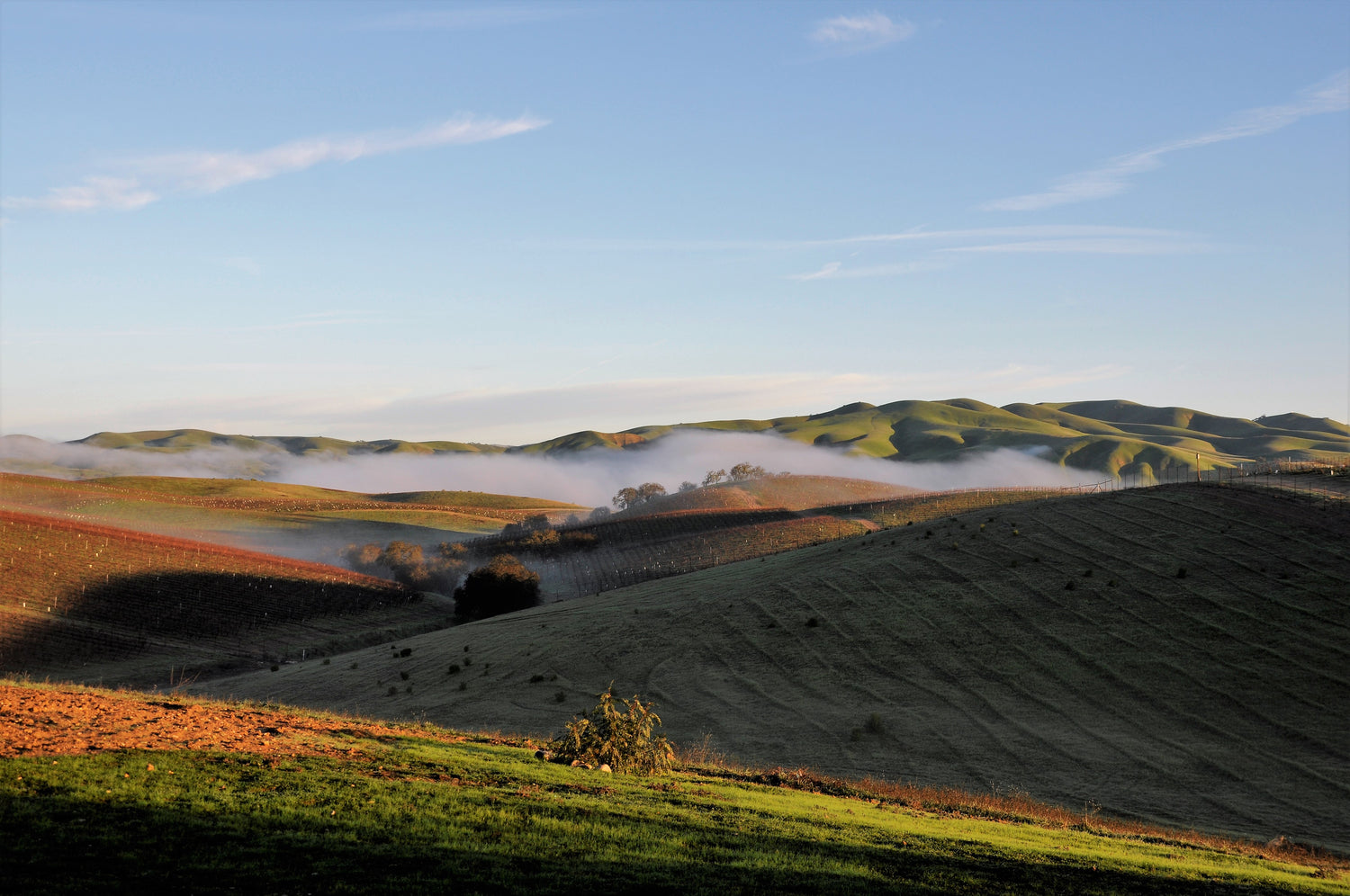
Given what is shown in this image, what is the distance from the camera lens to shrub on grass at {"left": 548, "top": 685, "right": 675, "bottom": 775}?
80.3 feet

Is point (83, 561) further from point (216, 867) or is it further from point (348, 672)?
point (216, 867)

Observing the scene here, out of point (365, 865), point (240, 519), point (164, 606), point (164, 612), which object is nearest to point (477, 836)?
point (365, 865)

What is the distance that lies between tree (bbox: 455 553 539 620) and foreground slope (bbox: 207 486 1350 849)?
16.4 meters

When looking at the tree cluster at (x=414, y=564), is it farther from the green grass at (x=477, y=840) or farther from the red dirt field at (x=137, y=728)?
the green grass at (x=477, y=840)

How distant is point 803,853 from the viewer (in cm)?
1670

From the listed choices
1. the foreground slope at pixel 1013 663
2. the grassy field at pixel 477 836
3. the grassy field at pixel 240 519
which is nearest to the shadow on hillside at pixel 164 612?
the foreground slope at pixel 1013 663

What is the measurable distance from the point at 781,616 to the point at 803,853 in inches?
1636

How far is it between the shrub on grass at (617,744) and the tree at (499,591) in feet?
210

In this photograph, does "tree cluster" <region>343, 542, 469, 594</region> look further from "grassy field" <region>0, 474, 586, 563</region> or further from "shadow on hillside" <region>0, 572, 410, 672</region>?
"shadow on hillside" <region>0, 572, 410, 672</region>

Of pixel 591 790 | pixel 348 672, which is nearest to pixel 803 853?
pixel 591 790

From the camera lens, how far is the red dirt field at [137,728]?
1870cm

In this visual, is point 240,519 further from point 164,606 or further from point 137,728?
point 137,728

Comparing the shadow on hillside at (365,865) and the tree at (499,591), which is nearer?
the shadow on hillside at (365,865)

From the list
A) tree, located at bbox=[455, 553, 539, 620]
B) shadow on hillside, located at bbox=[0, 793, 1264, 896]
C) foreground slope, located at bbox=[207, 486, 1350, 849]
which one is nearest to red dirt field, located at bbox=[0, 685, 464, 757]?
shadow on hillside, located at bbox=[0, 793, 1264, 896]
